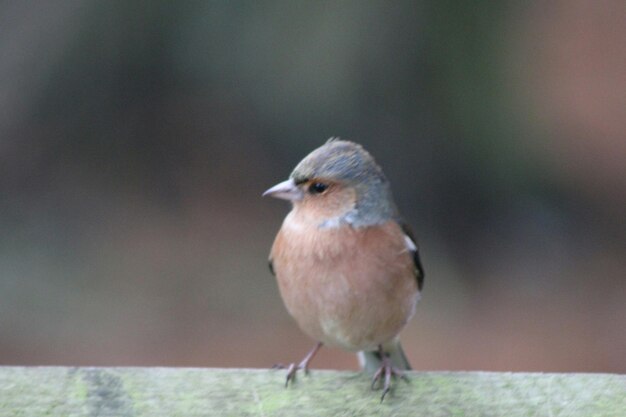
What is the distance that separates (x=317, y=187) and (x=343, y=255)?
0.26m

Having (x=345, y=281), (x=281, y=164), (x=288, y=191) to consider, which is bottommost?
(x=281, y=164)

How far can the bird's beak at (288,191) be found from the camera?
3639 millimetres

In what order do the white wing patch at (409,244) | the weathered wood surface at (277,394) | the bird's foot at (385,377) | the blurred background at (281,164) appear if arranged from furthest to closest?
1. the blurred background at (281,164)
2. the white wing patch at (409,244)
3. the bird's foot at (385,377)
4. the weathered wood surface at (277,394)

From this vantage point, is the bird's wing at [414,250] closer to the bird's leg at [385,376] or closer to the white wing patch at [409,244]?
the white wing patch at [409,244]

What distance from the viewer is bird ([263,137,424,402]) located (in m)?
3.59

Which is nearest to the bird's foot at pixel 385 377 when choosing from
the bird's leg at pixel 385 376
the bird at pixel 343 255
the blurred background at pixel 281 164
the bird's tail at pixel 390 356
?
the bird's leg at pixel 385 376

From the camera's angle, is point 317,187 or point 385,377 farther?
point 317,187

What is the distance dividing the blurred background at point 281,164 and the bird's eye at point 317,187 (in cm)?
267

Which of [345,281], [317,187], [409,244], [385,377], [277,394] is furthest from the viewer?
[409,244]

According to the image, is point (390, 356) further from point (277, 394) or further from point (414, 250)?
point (277, 394)

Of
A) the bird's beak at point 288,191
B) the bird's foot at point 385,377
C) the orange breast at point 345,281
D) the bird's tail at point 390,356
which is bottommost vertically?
the bird's tail at point 390,356

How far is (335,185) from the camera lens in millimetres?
3705

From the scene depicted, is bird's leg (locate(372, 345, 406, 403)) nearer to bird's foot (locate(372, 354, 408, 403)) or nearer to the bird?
bird's foot (locate(372, 354, 408, 403))

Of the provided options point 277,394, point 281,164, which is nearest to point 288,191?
point 277,394
